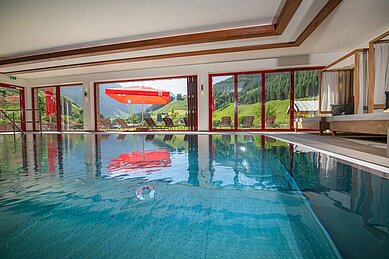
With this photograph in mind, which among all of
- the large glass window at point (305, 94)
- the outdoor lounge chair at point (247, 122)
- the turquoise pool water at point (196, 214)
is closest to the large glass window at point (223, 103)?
the outdoor lounge chair at point (247, 122)

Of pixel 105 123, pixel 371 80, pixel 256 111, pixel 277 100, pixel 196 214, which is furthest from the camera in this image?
pixel 105 123

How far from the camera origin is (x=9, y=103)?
11.0 m

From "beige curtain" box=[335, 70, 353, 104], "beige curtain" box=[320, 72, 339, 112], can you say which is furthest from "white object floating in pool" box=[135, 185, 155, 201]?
"beige curtain" box=[335, 70, 353, 104]

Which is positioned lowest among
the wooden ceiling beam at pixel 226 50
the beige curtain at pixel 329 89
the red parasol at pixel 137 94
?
the beige curtain at pixel 329 89

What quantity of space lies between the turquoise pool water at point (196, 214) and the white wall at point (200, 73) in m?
6.74

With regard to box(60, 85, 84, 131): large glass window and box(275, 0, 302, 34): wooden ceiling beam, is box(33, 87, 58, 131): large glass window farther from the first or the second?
box(275, 0, 302, 34): wooden ceiling beam

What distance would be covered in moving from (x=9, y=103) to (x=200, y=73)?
990 cm

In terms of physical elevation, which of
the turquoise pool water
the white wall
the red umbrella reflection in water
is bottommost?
the turquoise pool water

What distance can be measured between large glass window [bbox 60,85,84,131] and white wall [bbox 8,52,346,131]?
0.51 meters

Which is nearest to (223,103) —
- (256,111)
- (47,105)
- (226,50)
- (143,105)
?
(256,111)

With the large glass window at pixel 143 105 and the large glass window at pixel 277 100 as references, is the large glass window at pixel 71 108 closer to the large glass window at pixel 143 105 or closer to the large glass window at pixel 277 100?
the large glass window at pixel 143 105

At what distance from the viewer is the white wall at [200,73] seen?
788cm

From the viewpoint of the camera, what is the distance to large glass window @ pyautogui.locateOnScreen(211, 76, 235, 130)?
912 cm

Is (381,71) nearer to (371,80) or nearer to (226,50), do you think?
(371,80)
